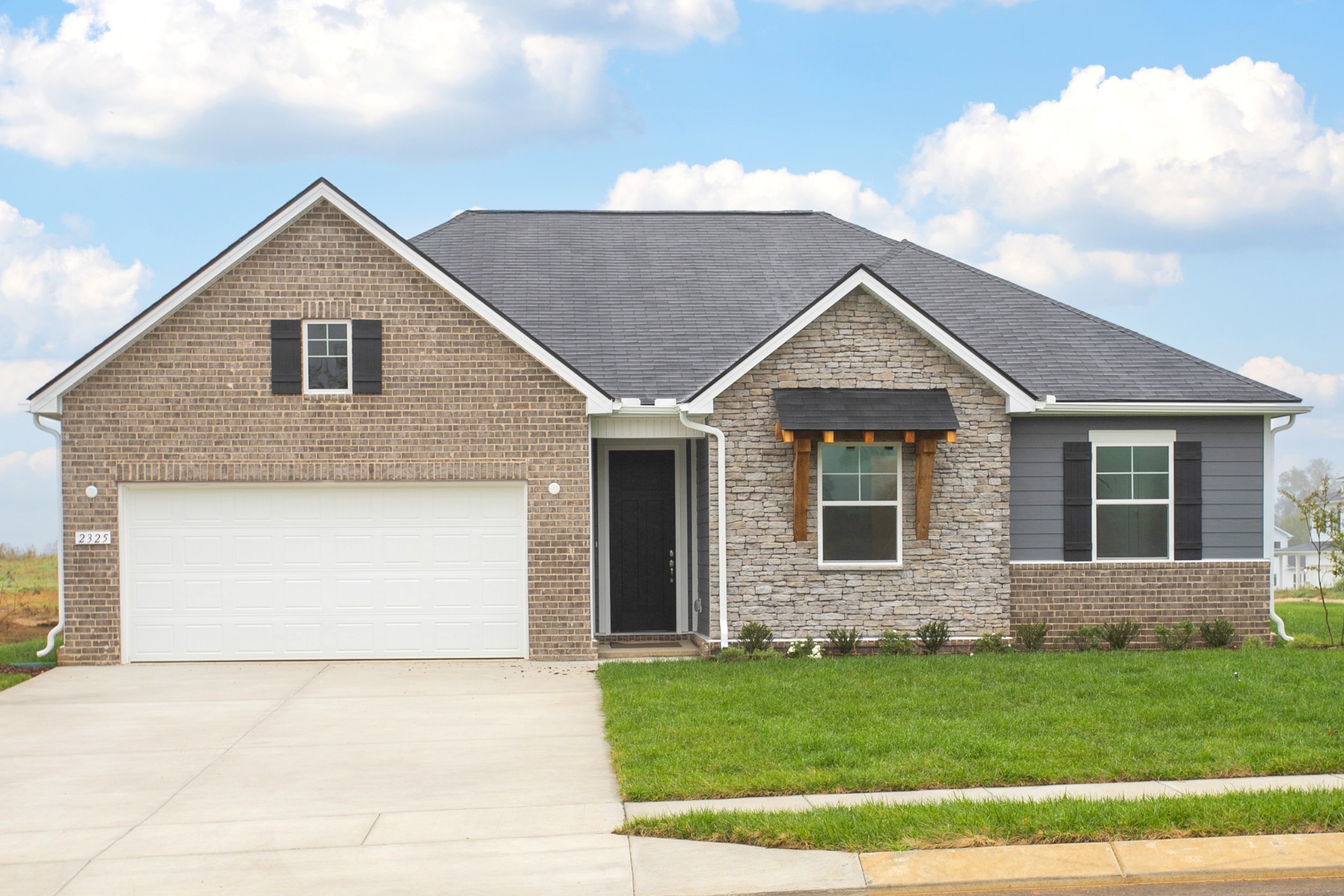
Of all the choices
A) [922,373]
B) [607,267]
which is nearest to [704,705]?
[922,373]

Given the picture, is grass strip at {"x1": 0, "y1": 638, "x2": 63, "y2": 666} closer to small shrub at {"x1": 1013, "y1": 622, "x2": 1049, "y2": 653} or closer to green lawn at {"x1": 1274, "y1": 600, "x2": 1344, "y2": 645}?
small shrub at {"x1": 1013, "y1": 622, "x2": 1049, "y2": 653}

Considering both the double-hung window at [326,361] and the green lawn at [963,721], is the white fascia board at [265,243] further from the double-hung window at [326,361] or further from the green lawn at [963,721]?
the green lawn at [963,721]

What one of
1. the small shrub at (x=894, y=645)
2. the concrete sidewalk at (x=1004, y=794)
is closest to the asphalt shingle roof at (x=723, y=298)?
the small shrub at (x=894, y=645)

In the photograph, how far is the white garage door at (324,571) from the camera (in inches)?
575

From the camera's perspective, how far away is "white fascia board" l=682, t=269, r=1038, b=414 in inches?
572

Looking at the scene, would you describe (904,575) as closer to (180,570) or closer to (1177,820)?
(1177,820)

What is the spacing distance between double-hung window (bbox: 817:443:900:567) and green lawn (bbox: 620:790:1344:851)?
7.60m

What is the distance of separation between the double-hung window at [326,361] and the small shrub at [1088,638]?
9848 mm

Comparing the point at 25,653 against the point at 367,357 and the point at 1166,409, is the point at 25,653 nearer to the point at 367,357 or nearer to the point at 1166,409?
the point at 367,357

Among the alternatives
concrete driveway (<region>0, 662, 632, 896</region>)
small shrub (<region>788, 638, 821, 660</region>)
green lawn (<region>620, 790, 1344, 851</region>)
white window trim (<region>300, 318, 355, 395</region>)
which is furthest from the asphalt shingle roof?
green lawn (<region>620, 790, 1344, 851</region>)

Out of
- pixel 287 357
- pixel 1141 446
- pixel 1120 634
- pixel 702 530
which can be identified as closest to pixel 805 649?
pixel 702 530

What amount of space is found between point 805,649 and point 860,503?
1976 millimetres

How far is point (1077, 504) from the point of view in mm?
15445

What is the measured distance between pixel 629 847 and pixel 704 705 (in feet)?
13.2
